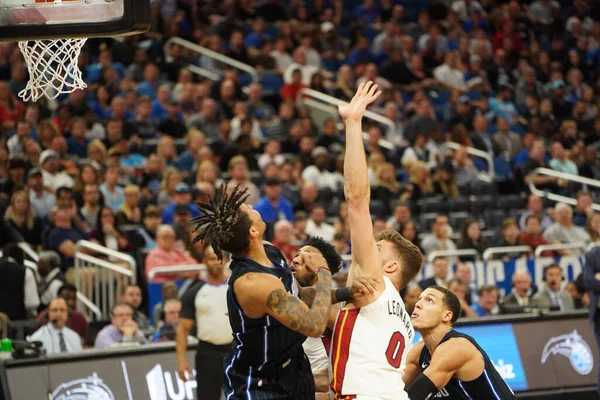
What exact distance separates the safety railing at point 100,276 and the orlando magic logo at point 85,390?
2.06m

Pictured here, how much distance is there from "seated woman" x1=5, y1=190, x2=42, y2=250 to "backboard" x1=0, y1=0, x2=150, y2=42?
6.21 meters

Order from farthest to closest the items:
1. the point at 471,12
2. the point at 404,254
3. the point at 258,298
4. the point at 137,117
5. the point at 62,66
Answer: the point at 471,12, the point at 137,117, the point at 62,66, the point at 404,254, the point at 258,298

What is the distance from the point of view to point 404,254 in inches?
239

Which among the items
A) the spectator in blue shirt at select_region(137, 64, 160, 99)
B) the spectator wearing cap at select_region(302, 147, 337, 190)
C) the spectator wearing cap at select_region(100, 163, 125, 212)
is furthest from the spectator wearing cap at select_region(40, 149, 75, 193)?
the spectator wearing cap at select_region(302, 147, 337, 190)

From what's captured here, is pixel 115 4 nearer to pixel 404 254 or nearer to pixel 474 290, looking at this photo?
pixel 404 254

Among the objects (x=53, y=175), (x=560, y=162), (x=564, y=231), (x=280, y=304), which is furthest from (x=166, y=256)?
(x=560, y=162)

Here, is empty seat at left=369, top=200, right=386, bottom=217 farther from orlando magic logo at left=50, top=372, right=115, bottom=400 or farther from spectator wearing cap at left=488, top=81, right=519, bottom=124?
orlando magic logo at left=50, top=372, right=115, bottom=400

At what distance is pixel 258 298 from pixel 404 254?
3.37 ft

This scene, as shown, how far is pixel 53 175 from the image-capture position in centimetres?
1350

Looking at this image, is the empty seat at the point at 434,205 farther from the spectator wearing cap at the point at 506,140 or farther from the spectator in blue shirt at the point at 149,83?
the spectator in blue shirt at the point at 149,83

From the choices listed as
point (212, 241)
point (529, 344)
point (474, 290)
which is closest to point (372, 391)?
point (212, 241)

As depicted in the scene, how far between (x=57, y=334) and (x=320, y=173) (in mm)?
5976

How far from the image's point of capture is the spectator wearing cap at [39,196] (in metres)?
13.0

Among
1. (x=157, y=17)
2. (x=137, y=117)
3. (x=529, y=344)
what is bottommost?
(x=529, y=344)
